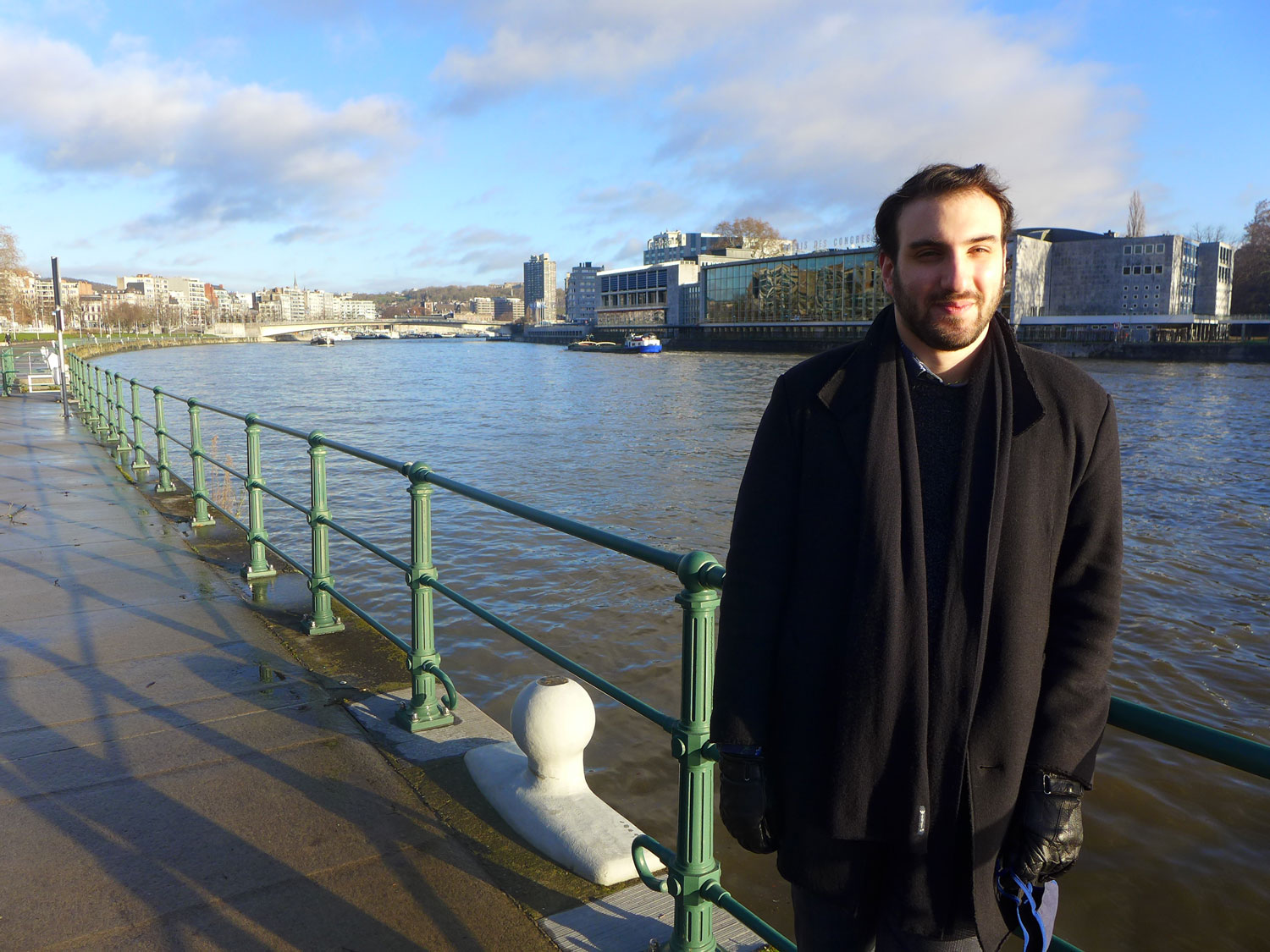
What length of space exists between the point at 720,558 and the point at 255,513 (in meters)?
6.26

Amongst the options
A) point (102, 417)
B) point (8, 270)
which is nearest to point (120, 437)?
point (102, 417)

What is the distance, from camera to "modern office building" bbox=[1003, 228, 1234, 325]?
278ft

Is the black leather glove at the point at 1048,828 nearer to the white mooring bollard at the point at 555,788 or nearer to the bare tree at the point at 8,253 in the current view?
the white mooring bollard at the point at 555,788

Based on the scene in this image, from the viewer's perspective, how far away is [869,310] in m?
89.7

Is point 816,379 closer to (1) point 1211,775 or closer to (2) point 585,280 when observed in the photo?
(1) point 1211,775

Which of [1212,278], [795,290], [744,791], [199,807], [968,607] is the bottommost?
[199,807]

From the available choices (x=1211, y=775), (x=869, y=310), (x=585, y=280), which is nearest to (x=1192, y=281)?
(x=869, y=310)

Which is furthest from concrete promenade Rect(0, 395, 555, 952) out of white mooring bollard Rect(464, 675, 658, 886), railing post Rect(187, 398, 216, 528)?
railing post Rect(187, 398, 216, 528)

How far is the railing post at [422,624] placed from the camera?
3998 mm

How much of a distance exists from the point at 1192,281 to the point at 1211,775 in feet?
319

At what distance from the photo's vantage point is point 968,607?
155cm

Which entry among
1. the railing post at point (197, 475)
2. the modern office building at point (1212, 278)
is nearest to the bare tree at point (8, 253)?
the railing post at point (197, 475)

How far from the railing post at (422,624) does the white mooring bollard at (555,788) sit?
0.64 metres

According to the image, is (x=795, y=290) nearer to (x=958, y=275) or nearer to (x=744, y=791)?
(x=958, y=275)
